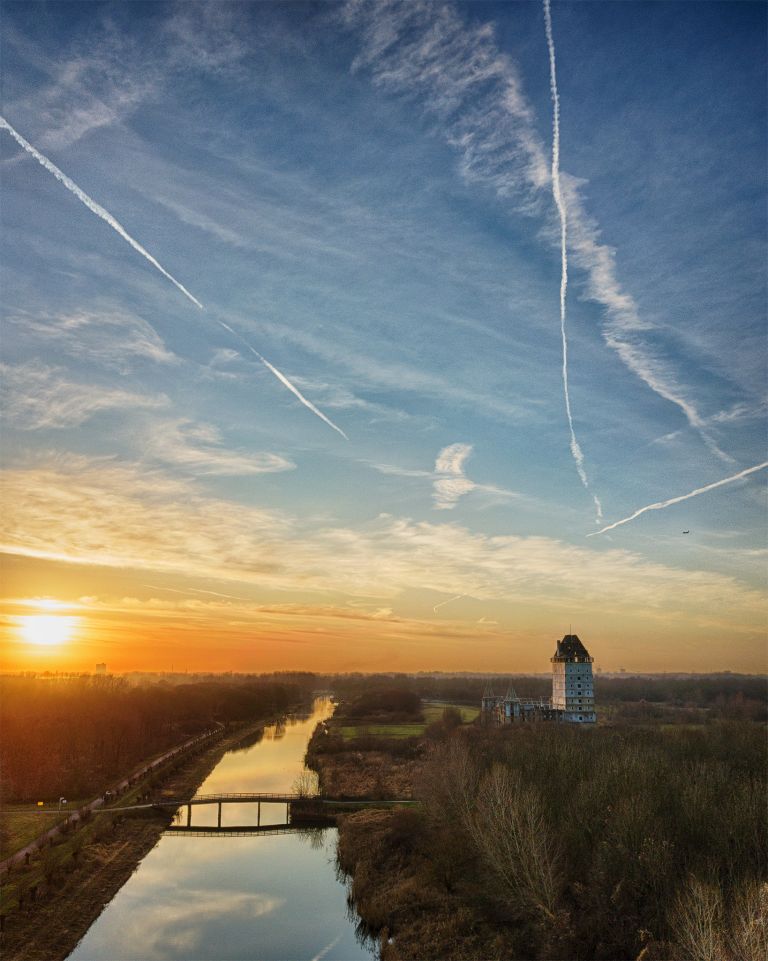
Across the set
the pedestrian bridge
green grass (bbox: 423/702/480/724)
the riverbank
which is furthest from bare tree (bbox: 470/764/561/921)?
green grass (bbox: 423/702/480/724)

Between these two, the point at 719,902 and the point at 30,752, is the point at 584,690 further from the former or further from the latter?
the point at 719,902

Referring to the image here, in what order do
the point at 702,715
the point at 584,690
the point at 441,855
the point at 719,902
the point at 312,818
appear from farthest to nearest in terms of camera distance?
the point at 702,715, the point at 584,690, the point at 312,818, the point at 441,855, the point at 719,902

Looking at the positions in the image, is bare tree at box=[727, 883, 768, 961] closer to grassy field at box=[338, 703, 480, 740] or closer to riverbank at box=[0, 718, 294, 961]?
riverbank at box=[0, 718, 294, 961]

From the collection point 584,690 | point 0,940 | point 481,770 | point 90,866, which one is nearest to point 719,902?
point 481,770

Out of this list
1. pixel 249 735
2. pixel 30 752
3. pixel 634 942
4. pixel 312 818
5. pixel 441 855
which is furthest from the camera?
pixel 249 735

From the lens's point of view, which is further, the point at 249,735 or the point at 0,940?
the point at 249,735

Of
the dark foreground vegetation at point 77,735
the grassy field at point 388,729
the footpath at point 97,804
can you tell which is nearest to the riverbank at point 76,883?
the footpath at point 97,804
